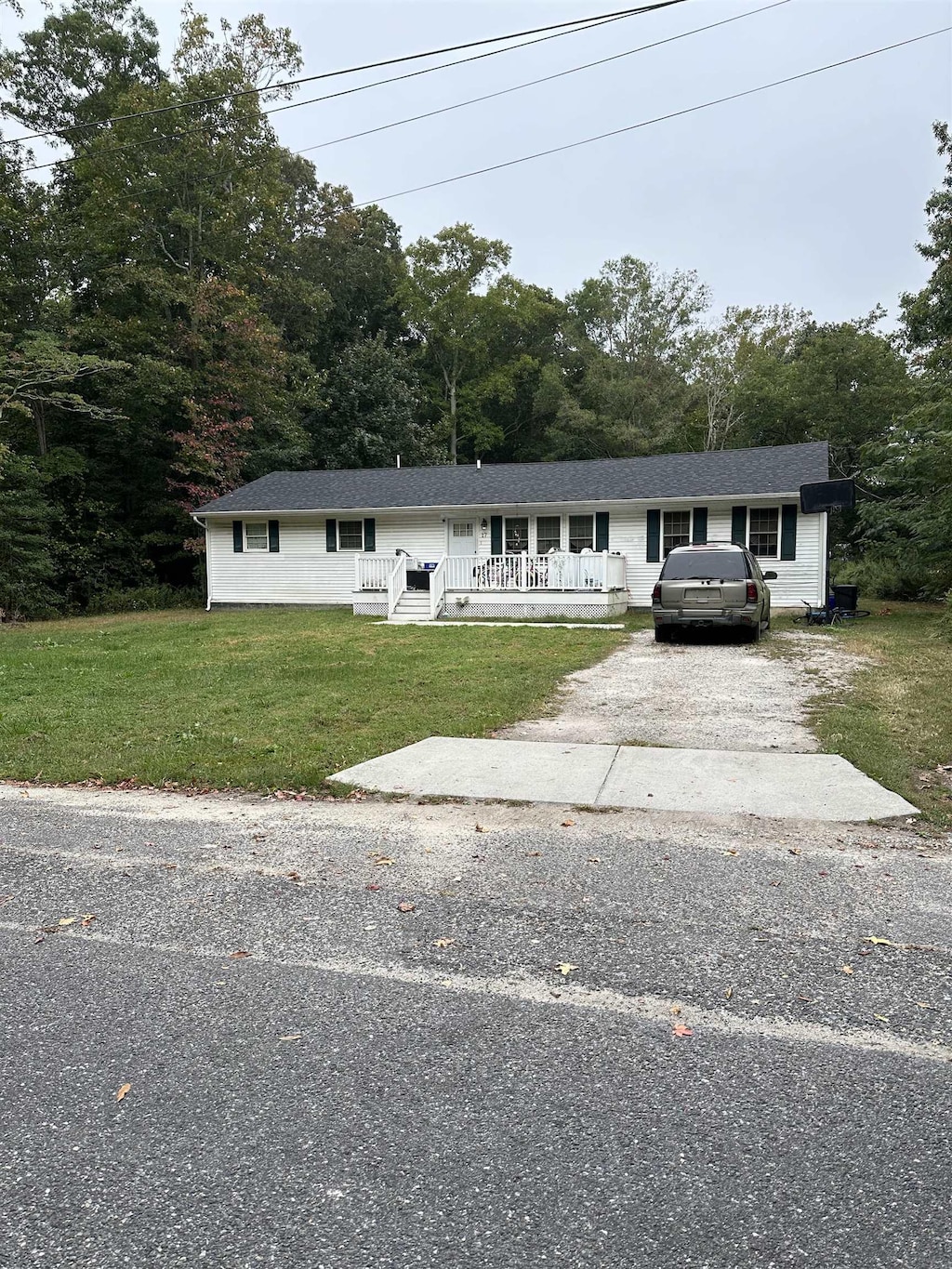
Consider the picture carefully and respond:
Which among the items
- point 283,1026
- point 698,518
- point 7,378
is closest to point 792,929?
point 283,1026

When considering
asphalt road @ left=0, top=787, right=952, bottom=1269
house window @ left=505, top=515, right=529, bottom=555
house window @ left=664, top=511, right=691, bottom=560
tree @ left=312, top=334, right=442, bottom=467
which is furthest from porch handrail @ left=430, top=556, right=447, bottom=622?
tree @ left=312, top=334, right=442, bottom=467

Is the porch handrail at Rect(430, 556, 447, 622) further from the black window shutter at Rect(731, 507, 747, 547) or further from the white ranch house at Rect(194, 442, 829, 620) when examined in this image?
the black window shutter at Rect(731, 507, 747, 547)

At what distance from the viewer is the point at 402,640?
1411 cm

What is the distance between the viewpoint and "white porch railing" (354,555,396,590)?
19719 mm

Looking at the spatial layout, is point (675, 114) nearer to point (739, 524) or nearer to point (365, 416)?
point (739, 524)

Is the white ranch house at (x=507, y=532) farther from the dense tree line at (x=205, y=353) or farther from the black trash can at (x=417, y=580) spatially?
the dense tree line at (x=205, y=353)

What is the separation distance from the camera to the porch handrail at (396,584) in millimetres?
18453

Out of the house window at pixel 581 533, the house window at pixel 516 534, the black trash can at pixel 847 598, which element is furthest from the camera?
the house window at pixel 516 534

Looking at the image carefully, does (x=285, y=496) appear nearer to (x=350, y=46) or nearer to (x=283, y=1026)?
(x=350, y=46)

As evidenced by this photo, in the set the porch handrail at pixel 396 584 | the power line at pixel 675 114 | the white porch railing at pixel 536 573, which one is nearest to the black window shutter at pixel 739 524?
the white porch railing at pixel 536 573

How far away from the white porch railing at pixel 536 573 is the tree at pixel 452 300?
975 inches

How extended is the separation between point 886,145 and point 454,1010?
23256 millimetres

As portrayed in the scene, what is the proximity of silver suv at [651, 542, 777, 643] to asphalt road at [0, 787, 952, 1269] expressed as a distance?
9299 millimetres

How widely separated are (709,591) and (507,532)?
28.1 ft
